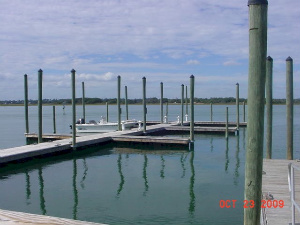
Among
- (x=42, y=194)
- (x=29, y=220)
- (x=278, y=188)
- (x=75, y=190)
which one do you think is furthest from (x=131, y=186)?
(x=29, y=220)

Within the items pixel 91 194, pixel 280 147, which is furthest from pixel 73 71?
pixel 280 147

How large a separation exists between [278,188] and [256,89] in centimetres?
396

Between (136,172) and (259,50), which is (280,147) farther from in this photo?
(259,50)

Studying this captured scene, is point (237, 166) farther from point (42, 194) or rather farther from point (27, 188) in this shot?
point (27, 188)

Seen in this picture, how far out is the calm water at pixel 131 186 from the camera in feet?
27.7

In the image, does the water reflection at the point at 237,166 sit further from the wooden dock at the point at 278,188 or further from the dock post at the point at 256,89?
the dock post at the point at 256,89

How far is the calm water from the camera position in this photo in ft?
27.7

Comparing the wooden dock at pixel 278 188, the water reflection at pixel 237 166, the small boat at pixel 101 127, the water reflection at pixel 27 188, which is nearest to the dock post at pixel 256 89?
the wooden dock at pixel 278 188

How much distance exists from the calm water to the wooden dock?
1.09 meters

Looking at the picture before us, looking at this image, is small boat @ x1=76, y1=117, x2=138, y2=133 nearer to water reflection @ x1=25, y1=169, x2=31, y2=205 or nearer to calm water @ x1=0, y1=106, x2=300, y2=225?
calm water @ x1=0, y1=106, x2=300, y2=225

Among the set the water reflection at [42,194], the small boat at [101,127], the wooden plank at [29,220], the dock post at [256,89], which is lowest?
the water reflection at [42,194]

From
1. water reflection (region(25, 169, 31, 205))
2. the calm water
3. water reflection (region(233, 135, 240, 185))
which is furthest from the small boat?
water reflection (region(25, 169, 31, 205))

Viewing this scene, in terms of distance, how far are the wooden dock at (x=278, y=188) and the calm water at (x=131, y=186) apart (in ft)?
3.58

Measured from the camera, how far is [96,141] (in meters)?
18.1
